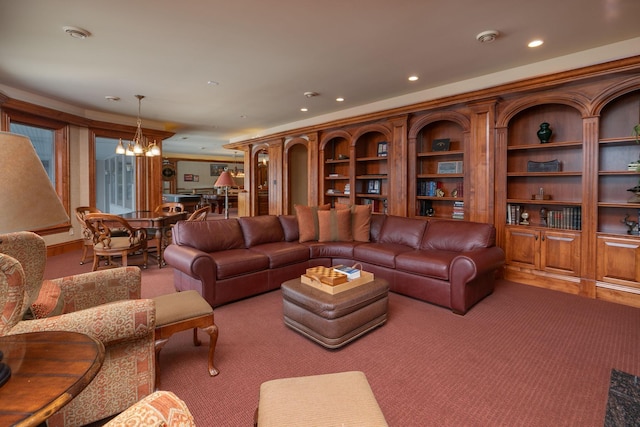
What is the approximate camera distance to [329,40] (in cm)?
321

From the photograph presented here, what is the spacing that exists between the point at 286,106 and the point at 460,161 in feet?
10.5

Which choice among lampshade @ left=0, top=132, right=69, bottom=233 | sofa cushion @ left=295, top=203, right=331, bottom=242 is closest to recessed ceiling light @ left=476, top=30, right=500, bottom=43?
sofa cushion @ left=295, top=203, right=331, bottom=242

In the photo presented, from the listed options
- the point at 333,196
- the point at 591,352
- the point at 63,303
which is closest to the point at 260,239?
the point at 63,303

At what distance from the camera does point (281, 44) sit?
332 cm

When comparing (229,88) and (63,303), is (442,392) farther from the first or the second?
(229,88)

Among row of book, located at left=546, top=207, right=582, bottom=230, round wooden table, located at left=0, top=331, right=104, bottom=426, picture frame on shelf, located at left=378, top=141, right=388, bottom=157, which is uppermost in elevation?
picture frame on shelf, located at left=378, top=141, right=388, bottom=157

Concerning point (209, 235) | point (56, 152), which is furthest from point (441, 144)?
point (56, 152)

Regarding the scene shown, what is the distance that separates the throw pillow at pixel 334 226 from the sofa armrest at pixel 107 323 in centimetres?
300

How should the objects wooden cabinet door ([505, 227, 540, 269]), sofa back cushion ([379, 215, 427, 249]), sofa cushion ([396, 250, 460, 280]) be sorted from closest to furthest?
sofa cushion ([396, 250, 460, 280]) < wooden cabinet door ([505, 227, 540, 269]) < sofa back cushion ([379, 215, 427, 249])

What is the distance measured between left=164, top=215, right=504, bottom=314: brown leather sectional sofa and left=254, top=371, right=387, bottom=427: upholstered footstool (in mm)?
2097

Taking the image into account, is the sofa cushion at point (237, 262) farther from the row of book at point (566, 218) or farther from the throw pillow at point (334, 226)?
the row of book at point (566, 218)

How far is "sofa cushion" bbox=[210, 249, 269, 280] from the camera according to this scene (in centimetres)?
328

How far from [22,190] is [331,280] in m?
1.99

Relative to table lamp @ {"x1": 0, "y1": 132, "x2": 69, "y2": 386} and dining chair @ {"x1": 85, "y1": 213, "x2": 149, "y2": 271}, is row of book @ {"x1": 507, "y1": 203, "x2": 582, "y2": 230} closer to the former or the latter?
table lamp @ {"x1": 0, "y1": 132, "x2": 69, "y2": 386}
